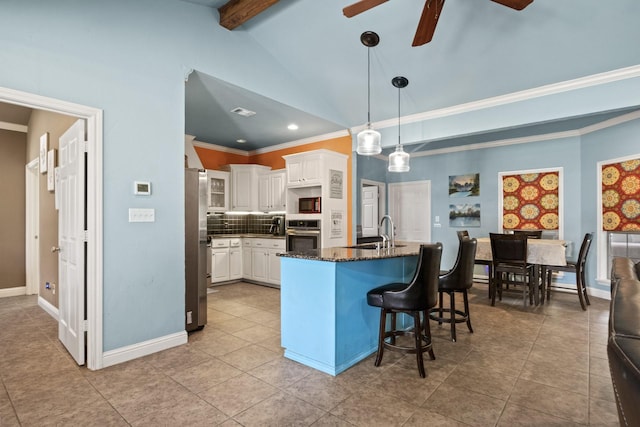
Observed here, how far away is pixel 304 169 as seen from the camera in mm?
5691

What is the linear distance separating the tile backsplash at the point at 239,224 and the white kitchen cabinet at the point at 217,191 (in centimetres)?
34

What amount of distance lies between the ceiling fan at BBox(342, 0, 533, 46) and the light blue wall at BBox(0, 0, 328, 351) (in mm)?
1822

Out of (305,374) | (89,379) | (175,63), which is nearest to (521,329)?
(305,374)

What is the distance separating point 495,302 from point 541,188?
2.56 meters

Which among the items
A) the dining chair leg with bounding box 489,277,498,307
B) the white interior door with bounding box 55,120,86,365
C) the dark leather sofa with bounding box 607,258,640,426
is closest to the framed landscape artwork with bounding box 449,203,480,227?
the dining chair leg with bounding box 489,277,498,307

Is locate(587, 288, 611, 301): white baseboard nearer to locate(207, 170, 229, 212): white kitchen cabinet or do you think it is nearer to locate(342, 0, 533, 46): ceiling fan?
locate(342, 0, 533, 46): ceiling fan

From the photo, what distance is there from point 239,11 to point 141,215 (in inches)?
90.1

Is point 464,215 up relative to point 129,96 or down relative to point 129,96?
down

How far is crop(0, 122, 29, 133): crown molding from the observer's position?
5223 millimetres

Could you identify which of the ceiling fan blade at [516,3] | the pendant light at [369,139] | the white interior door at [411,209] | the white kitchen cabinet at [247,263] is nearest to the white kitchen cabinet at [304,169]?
the white kitchen cabinet at [247,263]

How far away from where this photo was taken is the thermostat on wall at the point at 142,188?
9.66ft

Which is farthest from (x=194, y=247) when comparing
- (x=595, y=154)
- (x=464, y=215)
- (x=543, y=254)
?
(x=595, y=154)

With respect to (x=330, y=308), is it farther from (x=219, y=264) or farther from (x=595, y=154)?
(x=595, y=154)

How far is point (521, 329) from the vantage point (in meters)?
3.71
